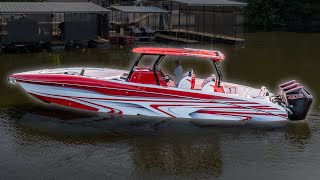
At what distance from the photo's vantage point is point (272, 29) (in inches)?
2356

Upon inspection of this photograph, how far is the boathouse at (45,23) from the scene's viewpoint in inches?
1462

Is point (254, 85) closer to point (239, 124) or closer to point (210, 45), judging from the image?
point (239, 124)

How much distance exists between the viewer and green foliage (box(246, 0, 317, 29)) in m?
61.3

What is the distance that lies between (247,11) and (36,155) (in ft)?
174

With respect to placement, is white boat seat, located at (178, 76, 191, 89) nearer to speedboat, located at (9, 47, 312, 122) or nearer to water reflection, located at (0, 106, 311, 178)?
speedboat, located at (9, 47, 312, 122)

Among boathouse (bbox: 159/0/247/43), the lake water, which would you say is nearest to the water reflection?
the lake water

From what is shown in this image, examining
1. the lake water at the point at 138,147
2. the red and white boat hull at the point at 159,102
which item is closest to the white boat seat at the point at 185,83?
the red and white boat hull at the point at 159,102

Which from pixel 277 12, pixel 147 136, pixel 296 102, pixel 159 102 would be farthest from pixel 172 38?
pixel 147 136

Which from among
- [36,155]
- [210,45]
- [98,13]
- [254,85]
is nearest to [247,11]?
[210,45]

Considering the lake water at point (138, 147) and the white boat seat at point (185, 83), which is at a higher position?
the white boat seat at point (185, 83)

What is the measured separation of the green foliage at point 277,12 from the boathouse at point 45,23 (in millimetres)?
26530

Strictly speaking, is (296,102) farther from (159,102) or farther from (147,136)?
(147,136)

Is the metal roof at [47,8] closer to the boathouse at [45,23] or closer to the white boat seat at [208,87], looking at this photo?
the boathouse at [45,23]

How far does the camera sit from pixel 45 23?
38.8m
